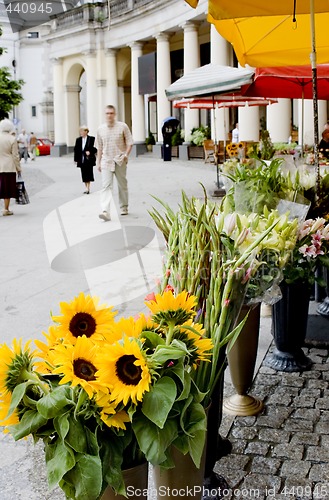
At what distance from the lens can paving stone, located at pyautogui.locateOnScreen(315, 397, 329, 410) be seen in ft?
12.3

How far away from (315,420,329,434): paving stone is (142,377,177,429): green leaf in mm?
1943

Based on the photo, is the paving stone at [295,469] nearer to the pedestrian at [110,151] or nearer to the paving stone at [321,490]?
the paving stone at [321,490]

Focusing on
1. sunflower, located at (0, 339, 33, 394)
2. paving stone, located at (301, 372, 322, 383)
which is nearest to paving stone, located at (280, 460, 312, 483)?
paving stone, located at (301, 372, 322, 383)

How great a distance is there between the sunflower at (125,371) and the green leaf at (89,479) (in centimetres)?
16

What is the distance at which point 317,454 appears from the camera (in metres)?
3.19

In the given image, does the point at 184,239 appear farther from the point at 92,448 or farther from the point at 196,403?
the point at 92,448

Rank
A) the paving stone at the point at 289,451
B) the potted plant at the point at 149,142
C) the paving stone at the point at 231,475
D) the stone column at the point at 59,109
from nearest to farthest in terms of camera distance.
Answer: the paving stone at the point at 231,475 < the paving stone at the point at 289,451 < the potted plant at the point at 149,142 < the stone column at the point at 59,109

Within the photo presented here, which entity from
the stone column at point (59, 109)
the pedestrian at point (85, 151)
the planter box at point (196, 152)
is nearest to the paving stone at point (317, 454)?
the pedestrian at point (85, 151)

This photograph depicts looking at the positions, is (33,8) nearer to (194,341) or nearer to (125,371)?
(194,341)

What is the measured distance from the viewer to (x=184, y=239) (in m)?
2.37

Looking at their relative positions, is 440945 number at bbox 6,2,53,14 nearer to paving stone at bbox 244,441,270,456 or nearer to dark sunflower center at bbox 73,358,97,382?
paving stone at bbox 244,441,270,456

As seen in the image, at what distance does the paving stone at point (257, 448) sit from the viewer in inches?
127

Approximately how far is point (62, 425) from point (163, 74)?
A: 30.8 m

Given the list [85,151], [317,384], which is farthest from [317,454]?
[85,151]
